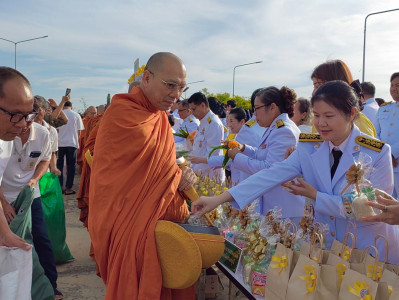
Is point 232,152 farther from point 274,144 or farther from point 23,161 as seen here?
point 23,161

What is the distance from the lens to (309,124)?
487 cm

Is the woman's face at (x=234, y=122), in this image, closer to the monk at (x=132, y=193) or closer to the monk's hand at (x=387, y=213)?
the monk at (x=132, y=193)

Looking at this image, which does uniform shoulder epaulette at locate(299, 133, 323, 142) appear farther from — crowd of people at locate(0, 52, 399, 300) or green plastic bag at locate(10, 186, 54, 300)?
green plastic bag at locate(10, 186, 54, 300)

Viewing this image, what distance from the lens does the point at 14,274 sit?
6.60 ft

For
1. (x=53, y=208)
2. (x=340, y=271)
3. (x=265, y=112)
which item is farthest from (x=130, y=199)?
(x=53, y=208)

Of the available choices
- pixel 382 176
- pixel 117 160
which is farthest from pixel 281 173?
pixel 117 160

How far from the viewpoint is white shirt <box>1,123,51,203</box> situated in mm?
3386

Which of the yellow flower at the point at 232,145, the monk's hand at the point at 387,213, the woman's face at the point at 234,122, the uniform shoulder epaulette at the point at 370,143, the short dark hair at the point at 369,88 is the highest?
the short dark hair at the point at 369,88

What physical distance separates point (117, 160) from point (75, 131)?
7.54m

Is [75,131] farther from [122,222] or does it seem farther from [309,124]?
[122,222]

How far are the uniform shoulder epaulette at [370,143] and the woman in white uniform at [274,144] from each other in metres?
1.11

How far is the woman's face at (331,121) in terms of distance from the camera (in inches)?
87.6

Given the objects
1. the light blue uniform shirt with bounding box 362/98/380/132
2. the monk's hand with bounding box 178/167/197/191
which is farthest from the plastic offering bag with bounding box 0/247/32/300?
the light blue uniform shirt with bounding box 362/98/380/132

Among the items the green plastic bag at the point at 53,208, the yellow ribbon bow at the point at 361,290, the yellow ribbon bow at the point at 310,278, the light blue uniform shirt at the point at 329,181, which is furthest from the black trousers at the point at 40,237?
the yellow ribbon bow at the point at 361,290
